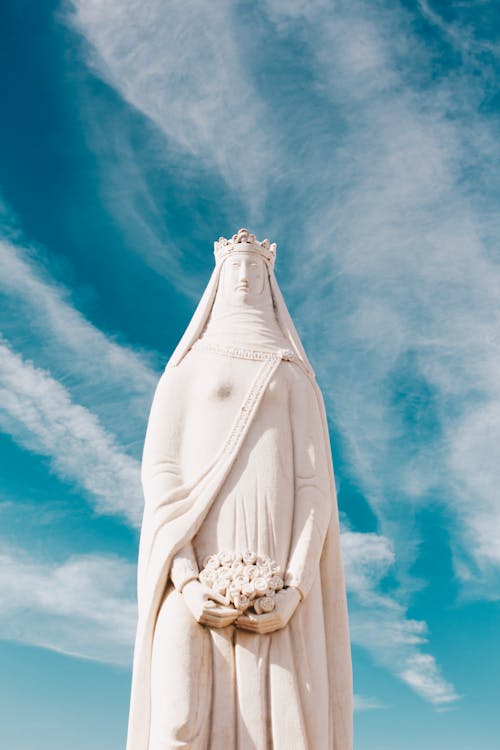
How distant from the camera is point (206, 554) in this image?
8.34m

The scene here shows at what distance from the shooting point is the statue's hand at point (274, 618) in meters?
7.79

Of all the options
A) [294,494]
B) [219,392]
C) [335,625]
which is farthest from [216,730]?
[219,392]

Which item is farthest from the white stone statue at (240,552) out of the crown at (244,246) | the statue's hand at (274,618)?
the crown at (244,246)

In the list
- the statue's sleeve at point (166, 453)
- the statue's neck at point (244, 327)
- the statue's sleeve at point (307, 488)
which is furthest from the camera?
the statue's neck at point (244, 327)

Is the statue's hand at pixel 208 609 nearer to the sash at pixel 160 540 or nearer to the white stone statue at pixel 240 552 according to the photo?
the white stone statue at pixel 240 552

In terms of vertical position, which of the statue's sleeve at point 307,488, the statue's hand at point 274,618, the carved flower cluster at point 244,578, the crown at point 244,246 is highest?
the crown at point 244,246

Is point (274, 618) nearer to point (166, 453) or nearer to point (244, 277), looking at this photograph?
point (166, 453)

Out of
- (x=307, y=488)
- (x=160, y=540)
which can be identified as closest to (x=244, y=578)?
(x=160, y=540)

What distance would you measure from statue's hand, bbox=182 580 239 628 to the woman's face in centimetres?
397

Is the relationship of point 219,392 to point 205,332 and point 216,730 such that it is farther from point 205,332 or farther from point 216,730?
point 216,730

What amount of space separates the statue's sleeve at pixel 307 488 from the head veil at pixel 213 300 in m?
0.59

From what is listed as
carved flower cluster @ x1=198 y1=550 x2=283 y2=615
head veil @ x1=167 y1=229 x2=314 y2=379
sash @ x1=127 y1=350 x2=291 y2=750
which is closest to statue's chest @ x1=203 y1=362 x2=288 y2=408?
sash @ x1=127 y1=350 x2=291 y2=750

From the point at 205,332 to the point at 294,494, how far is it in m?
2.46

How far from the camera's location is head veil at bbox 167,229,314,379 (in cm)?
1019
